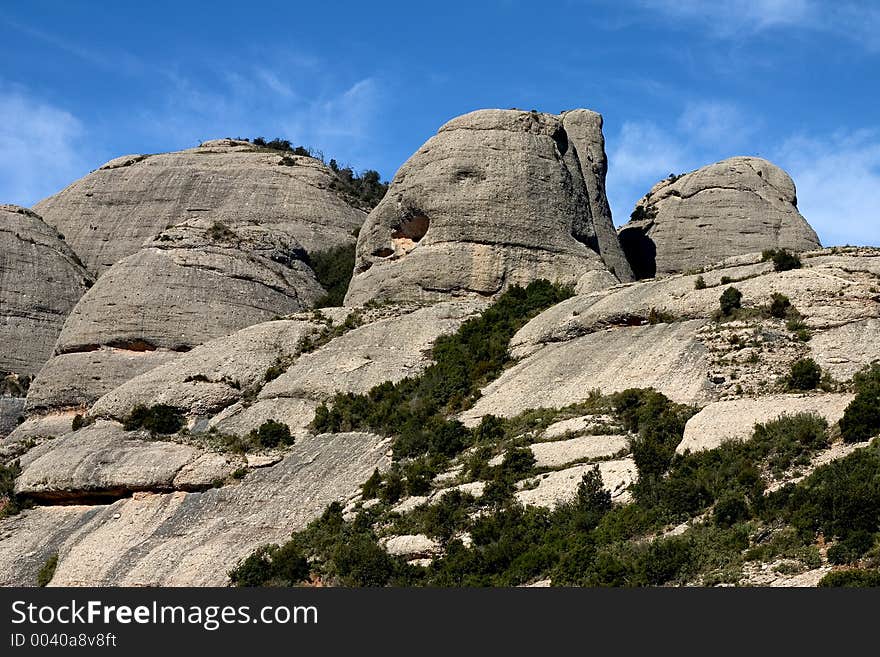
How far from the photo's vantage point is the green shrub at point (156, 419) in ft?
128

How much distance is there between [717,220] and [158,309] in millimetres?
22671

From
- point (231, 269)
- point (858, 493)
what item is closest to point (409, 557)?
point (858, 493)

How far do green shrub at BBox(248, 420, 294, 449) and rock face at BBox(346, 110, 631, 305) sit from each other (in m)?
8.08

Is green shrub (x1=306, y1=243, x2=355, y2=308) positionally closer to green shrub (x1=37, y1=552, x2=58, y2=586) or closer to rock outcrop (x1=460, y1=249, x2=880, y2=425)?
rock outcrop (x1=460, y1=249, x2=880, y2=425)

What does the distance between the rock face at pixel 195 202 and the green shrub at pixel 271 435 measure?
22909 millimetres

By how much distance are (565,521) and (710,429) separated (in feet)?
12.8

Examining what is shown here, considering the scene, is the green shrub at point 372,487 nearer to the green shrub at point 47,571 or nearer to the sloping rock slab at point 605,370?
the sloping rock slab at point 605,370

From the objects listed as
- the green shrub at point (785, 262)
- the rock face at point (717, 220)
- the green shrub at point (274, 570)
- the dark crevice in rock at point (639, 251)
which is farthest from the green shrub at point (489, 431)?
the dark crevice in rock at point (639, 251)

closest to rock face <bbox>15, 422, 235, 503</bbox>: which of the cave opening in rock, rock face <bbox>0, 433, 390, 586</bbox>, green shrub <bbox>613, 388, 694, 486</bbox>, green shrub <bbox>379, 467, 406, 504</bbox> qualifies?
rock face <bbox>0, 433, 390, 586</bbox>

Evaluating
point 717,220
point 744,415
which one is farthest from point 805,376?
point 717,220

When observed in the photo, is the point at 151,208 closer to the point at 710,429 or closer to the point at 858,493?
the point at 710,429

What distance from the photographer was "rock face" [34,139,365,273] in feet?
204

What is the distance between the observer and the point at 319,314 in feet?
144

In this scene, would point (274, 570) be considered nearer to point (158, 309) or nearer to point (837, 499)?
point (837, 499)
